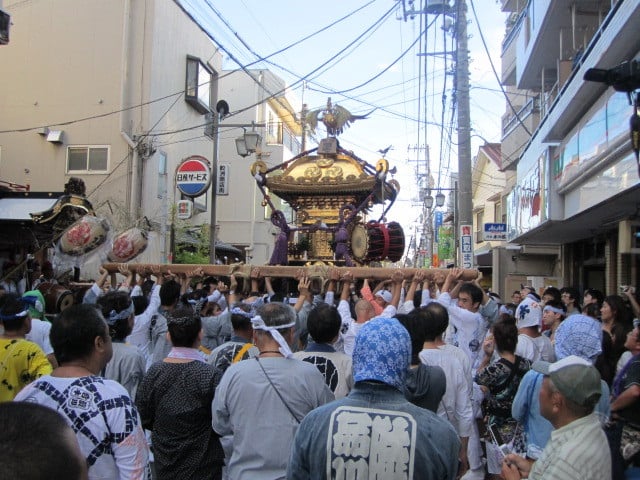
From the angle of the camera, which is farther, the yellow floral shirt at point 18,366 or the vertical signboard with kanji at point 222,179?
the vertical signboard with kanji at point 222,179

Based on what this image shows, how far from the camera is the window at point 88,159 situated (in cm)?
1983

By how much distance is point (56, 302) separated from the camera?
8227 millimetres

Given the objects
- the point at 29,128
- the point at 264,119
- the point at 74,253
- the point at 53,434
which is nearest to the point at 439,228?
the point at 264,119

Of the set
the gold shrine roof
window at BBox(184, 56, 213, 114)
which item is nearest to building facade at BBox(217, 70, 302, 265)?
window at BBox(184, 56, 213, 114)

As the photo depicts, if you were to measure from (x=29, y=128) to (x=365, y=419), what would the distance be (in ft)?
67.3

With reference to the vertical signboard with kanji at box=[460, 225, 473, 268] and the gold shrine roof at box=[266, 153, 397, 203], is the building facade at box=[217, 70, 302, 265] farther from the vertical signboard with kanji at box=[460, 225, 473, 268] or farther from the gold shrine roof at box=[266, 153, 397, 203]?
the gold shrine roof at box=[266, 153, 397, 203]

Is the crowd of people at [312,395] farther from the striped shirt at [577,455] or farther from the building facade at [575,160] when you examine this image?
the building facade at [575,160]

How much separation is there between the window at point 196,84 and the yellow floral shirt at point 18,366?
1987cm

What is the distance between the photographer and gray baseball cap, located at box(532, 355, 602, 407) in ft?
8.75

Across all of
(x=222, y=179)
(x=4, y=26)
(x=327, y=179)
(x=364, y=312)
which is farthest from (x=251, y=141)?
(x=364, y=312)

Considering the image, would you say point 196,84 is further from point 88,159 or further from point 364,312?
point 364,312

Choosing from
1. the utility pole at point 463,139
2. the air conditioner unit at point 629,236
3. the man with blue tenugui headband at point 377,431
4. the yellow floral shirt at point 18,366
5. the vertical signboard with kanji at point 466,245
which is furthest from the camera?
the vertical signboard with kanji at point 466,245

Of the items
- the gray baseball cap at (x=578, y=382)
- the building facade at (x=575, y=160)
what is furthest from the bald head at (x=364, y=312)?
the building facade at (x=575, y=160)

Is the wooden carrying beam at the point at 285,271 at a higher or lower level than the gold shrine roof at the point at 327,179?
lower
